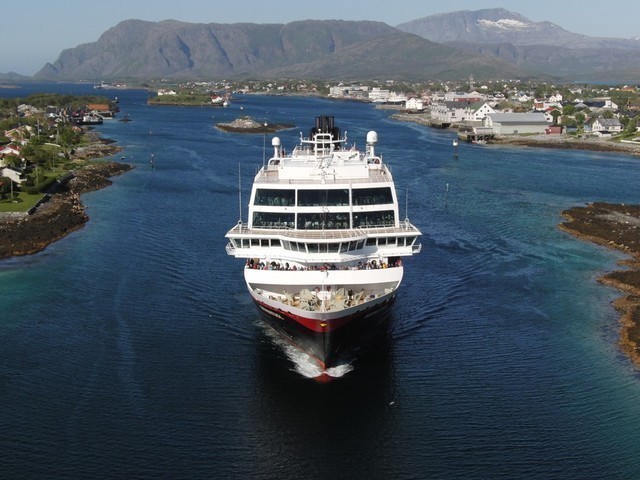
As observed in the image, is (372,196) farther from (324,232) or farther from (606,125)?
(606,125)

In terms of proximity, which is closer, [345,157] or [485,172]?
[345,157]

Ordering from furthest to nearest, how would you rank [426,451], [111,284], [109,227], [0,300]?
[109,227], [111,284], [0,300], [426,451]

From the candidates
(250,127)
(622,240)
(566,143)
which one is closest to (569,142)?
(566,143)

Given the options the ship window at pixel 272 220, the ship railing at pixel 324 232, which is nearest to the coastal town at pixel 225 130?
the ship railing at pixel 324 232

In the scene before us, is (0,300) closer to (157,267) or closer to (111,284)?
(111,284)

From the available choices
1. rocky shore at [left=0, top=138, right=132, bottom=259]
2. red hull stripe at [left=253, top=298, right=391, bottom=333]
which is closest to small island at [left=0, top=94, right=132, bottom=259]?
rocky shore at [left=0, top=138, right=132, bottom=259]

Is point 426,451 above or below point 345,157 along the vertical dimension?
below

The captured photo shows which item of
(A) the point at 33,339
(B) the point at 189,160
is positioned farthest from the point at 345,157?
(B) the point at 189,160

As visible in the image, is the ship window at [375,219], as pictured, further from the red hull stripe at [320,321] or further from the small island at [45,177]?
the small island at [45,177]

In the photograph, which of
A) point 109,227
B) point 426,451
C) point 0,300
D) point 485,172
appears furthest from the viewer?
point 485,172
